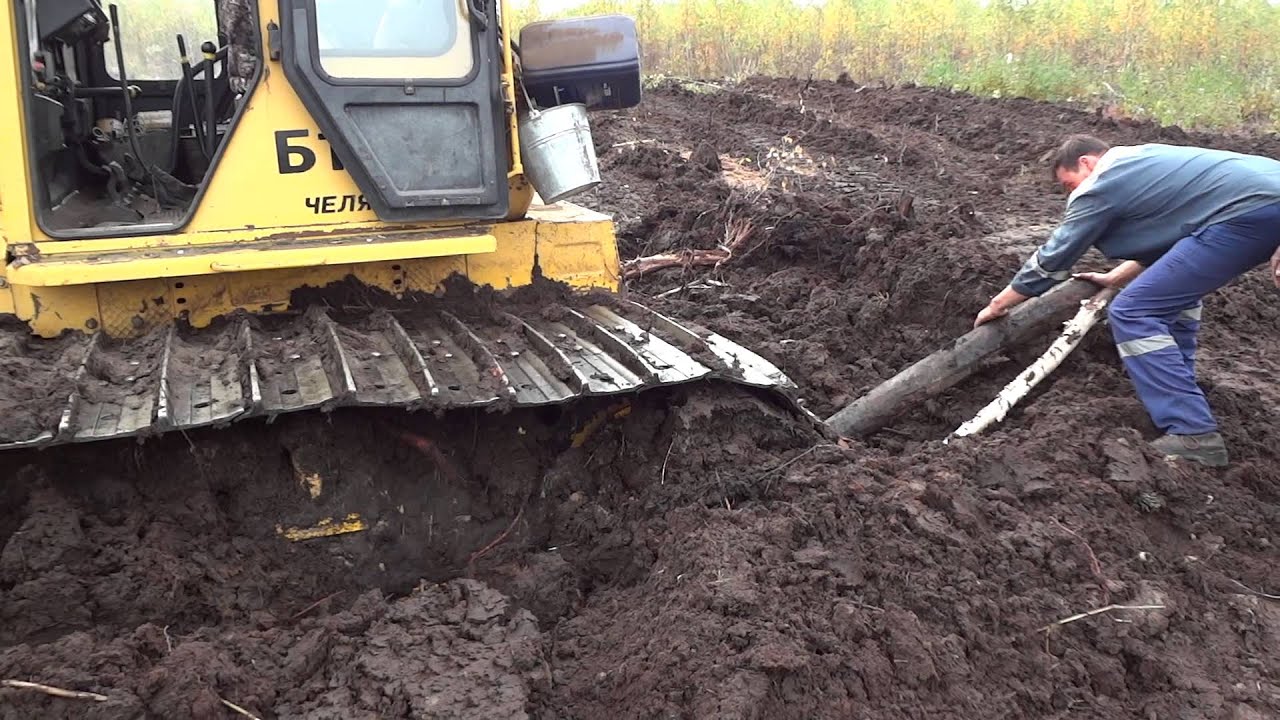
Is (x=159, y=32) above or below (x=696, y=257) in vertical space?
above

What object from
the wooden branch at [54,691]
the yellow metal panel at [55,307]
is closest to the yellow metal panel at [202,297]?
the yellow metal panel at [55,307]

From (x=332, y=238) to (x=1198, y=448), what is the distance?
11.4 ft

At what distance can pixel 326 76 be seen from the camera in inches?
127

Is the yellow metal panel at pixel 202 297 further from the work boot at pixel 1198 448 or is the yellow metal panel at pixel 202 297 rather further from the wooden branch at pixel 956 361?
the work boot at pixel 1198 448

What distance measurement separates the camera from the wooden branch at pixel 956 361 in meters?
4.29

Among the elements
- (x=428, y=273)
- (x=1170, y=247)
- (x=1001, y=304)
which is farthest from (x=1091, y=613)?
(x=428, y=273)

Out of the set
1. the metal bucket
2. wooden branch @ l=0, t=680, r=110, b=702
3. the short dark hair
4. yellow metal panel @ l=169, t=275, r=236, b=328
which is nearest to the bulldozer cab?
the metal bucket

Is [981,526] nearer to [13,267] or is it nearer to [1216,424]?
[1216,424]

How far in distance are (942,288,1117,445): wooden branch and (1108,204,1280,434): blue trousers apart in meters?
0.28

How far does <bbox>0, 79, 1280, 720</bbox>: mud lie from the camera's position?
8.10ft

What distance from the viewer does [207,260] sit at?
3.11 meters

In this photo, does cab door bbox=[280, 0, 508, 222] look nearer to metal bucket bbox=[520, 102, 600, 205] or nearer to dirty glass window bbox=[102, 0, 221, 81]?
metal bucket bbox=[520, 102, 600, 205]

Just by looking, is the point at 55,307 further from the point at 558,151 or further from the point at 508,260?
the point at 558,151

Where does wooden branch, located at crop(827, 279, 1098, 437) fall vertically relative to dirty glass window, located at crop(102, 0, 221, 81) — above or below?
below
